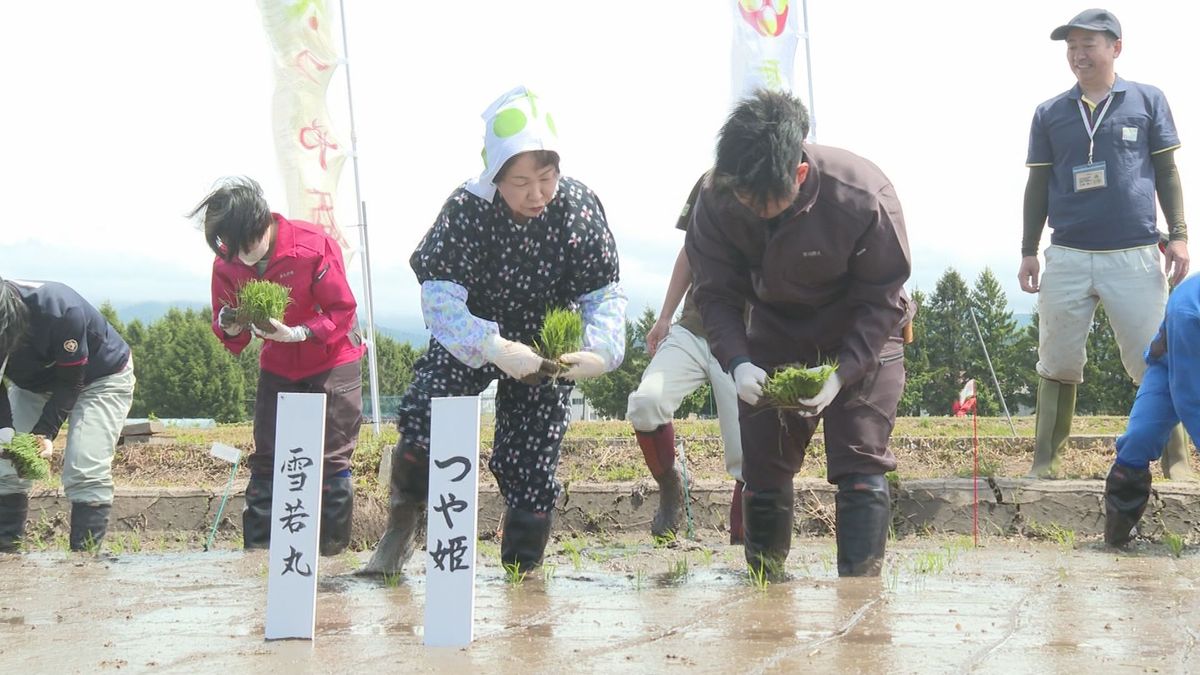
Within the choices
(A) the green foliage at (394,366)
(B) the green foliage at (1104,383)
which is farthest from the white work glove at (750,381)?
(A) the green foliage at (394,366)

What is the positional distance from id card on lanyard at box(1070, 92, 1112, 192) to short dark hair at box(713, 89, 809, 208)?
2.80 metres

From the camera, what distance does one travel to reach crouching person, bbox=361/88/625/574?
394 centimetres

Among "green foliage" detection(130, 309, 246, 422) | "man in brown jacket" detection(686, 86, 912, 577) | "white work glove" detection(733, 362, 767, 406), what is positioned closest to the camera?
"man in brown jacket" detection(686, 86, 912, 577)

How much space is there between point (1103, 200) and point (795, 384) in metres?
2.96

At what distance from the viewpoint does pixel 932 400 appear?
59.3 meters

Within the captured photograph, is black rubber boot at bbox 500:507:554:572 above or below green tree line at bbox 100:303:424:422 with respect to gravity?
below

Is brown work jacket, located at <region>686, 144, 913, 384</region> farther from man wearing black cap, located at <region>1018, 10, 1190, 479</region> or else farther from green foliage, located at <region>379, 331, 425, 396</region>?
green foliage, located at <region>379, 331, 425, 396</region>

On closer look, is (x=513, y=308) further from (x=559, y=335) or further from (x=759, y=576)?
(x=759, y=576)

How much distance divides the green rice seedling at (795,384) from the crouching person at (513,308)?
60cm

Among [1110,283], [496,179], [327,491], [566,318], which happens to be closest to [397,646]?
[566,318]

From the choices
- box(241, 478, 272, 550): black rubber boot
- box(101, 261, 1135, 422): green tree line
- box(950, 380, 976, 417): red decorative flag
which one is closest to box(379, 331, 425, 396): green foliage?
box(101, 261, 1135, 422): green tree line

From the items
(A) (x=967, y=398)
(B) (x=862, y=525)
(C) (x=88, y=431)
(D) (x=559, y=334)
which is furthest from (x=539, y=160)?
(A) (x=967, y=398)

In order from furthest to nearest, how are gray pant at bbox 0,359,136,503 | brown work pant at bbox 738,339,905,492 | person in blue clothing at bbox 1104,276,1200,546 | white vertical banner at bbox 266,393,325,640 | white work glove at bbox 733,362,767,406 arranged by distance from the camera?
gray pant at bbox 0,359,136,503, person in blue clothing at bbox 1104,276,1200,546, brown work pant at bbox 738,339,905,492, white work glove at bbox 733,362,767,406, white vertical banner at bbox 266,393,325,640

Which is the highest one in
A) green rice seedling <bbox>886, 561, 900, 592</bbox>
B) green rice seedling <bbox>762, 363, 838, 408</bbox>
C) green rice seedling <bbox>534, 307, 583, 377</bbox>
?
green rice seedling <bbox>534, 307, 583, 377</bbox>
